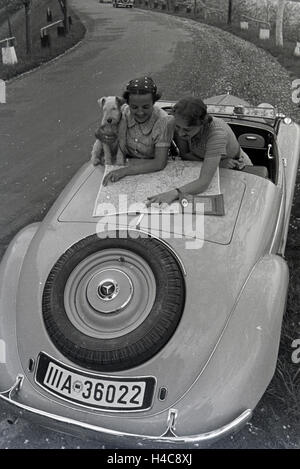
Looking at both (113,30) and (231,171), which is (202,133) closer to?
(231,171)

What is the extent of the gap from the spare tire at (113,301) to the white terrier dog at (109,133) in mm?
956

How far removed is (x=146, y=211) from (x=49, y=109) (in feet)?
21.8

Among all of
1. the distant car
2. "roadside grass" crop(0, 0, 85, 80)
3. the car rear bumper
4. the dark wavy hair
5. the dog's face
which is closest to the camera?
the car rear bumper

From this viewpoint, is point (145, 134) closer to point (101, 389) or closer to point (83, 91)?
point (101, 389)

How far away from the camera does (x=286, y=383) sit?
318 cm

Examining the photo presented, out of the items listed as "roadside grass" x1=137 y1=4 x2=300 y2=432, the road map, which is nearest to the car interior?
"roadside grass" x1=137 y1=4 x2=300 y2=432

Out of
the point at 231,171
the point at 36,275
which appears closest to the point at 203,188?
the point at 231,171

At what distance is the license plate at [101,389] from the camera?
2627 millimetres

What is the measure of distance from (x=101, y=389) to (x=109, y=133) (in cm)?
194

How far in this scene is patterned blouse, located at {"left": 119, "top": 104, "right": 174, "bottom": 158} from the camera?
12.2 feet

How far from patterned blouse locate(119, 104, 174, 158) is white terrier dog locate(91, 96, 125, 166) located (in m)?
0.06

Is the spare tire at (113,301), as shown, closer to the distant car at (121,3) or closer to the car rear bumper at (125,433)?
the car rear bumper at (125,433)

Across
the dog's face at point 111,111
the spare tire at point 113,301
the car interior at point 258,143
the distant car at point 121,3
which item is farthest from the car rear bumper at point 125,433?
the distant car at point 121,3

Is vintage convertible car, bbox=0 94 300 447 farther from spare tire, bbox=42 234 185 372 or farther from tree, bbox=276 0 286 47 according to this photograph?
tree, bbox=276 0 286 47
